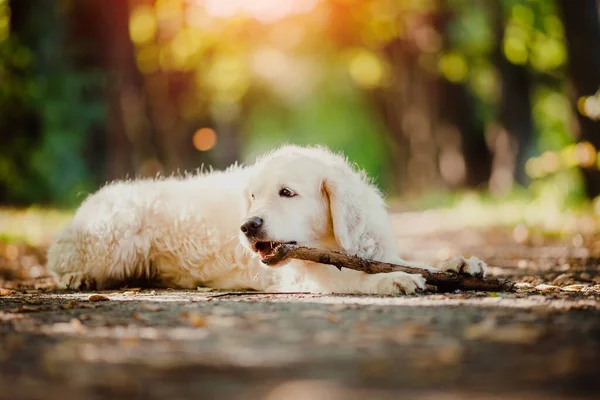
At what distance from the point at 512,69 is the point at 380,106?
17.1 m

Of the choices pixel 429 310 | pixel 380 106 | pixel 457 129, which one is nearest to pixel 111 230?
pixel 429 310

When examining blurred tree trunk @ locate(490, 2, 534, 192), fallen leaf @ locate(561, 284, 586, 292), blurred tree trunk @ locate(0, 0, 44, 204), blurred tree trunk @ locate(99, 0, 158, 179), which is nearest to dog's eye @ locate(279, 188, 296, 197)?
fallen leaf @ locate(561, 284, 586, 292)

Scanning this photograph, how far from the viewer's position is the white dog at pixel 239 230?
6.49 meters

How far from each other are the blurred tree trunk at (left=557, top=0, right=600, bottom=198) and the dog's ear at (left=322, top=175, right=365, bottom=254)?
383 inches

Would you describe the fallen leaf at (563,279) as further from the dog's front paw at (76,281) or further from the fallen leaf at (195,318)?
the dog's front paw at (76,281)

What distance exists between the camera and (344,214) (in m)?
6.59

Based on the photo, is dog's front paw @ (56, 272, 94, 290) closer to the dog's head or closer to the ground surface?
the ground surface

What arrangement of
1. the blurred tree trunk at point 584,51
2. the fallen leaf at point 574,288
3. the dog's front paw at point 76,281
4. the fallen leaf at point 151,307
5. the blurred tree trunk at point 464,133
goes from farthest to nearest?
1. the blurred tree trunk at point 464,133
2. the blurred tree trunk at point 584,51
3. the dog's front paw at point 76,281
4. the fallen leaf at point 574,288
5. the fallen leaf at point 151,307

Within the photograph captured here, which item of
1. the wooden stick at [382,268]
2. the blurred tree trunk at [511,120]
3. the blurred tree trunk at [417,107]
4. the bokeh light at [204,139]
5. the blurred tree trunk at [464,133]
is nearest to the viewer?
the wooden stick at [382,268]

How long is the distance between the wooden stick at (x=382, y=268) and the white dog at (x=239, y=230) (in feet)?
0.27

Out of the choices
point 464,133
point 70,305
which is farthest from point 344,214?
point 464,133

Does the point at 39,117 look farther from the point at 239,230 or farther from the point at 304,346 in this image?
the point at 304,346

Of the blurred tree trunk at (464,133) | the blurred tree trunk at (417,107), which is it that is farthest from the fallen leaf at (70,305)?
the blurred tree trunk at (417,107)

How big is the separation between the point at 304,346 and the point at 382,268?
2.32 m
